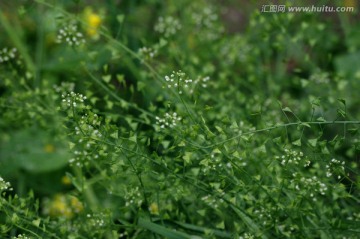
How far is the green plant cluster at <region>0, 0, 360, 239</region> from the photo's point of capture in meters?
1.26

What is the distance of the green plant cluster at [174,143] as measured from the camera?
126 cm

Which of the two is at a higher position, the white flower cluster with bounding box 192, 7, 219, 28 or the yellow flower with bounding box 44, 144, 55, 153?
the white flower cluster with bounding box 192, 7, 219, 28

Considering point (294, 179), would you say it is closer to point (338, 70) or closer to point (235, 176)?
point (235, 176)

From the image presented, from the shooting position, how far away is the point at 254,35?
2389 mm

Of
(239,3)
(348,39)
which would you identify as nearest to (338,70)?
(348,39)

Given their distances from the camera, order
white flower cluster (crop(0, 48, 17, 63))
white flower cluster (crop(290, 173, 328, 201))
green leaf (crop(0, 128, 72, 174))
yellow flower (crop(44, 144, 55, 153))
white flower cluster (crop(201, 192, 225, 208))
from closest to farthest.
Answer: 1. white flower cluster (crop(290, 173, 328, 201))
2. white flower cluster (crop(201, 192, 225, 208))
3. white flower cluster (crop(0, 48, 17, 63))
4. green leaf (crop(0, 128, 72, 174))
5. yellow flower (crop(44, 144, 55, 153))

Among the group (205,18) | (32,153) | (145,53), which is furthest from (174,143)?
(205,18)

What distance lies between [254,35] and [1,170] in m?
1.03

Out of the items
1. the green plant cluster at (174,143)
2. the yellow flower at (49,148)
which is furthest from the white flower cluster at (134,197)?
the yellow flower at (49,148)

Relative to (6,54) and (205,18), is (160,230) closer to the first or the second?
(6,54)

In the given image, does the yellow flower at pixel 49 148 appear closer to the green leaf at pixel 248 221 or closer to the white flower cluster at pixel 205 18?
the white flower cluster at pixel 205 18

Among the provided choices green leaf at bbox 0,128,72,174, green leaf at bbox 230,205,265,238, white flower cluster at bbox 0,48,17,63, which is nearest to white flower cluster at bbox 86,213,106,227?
green leaf at bbox 230,205,265,238

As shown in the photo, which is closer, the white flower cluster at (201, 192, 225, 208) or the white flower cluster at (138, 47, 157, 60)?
the white flower cluster at (201, 192, 225, 208)

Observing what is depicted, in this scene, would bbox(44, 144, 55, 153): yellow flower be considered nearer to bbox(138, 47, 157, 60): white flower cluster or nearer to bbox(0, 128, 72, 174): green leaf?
bbox(0, 128, 72, 174): green leaf
